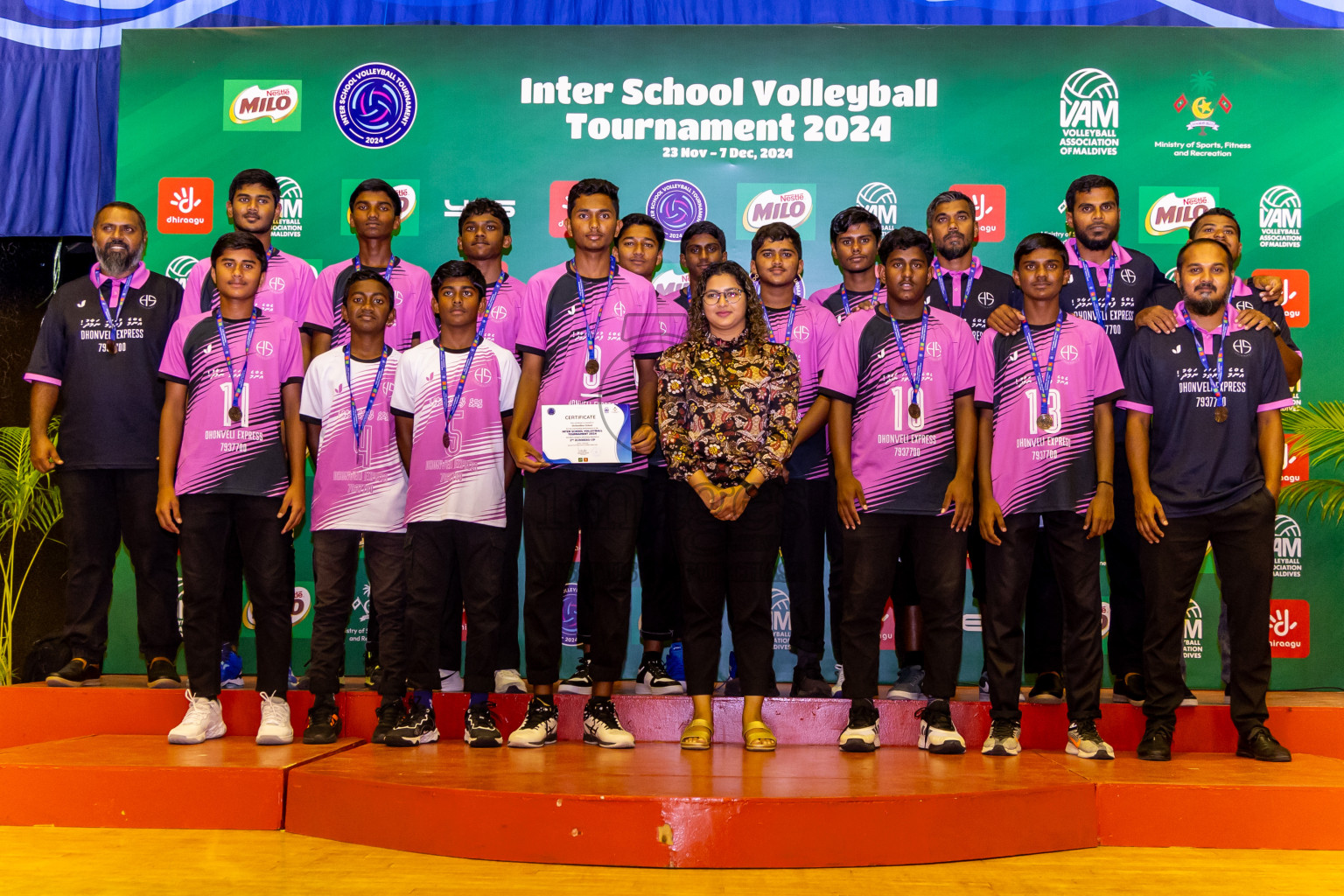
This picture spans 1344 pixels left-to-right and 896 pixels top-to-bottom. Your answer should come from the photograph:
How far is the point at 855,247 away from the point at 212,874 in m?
3.18

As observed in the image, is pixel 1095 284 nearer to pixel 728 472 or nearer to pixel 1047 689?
pixel 1047 689

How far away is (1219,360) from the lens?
3793 mm

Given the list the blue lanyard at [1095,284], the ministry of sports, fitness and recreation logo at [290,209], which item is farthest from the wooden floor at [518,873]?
the ministry of sports, fitness and recreation logo at [290,209]

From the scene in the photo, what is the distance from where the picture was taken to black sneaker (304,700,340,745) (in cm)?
377

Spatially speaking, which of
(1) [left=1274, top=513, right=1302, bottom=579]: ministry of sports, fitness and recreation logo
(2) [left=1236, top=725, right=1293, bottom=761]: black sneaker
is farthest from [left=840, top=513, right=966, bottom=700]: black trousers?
(1) [left=1274, top=513, right=1302, bottom=579]: ministry of sports, fitness and recreation logo

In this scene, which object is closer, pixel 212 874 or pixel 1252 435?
pixel 212 874

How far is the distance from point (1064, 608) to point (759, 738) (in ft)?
3.91

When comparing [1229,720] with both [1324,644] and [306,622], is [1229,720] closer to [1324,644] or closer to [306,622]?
[1324,644]

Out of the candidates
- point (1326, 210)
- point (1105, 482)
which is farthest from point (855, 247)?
point (1326, 210)

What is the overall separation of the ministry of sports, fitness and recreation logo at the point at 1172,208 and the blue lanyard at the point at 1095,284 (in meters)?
1.13

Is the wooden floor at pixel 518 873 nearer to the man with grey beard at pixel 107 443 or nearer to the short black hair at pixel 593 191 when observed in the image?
the man with grey beard at pixel 107 443

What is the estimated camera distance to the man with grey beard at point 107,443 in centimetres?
434

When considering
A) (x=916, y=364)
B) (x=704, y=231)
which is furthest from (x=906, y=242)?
(x=704, y=231)

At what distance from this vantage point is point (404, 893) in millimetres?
2625
